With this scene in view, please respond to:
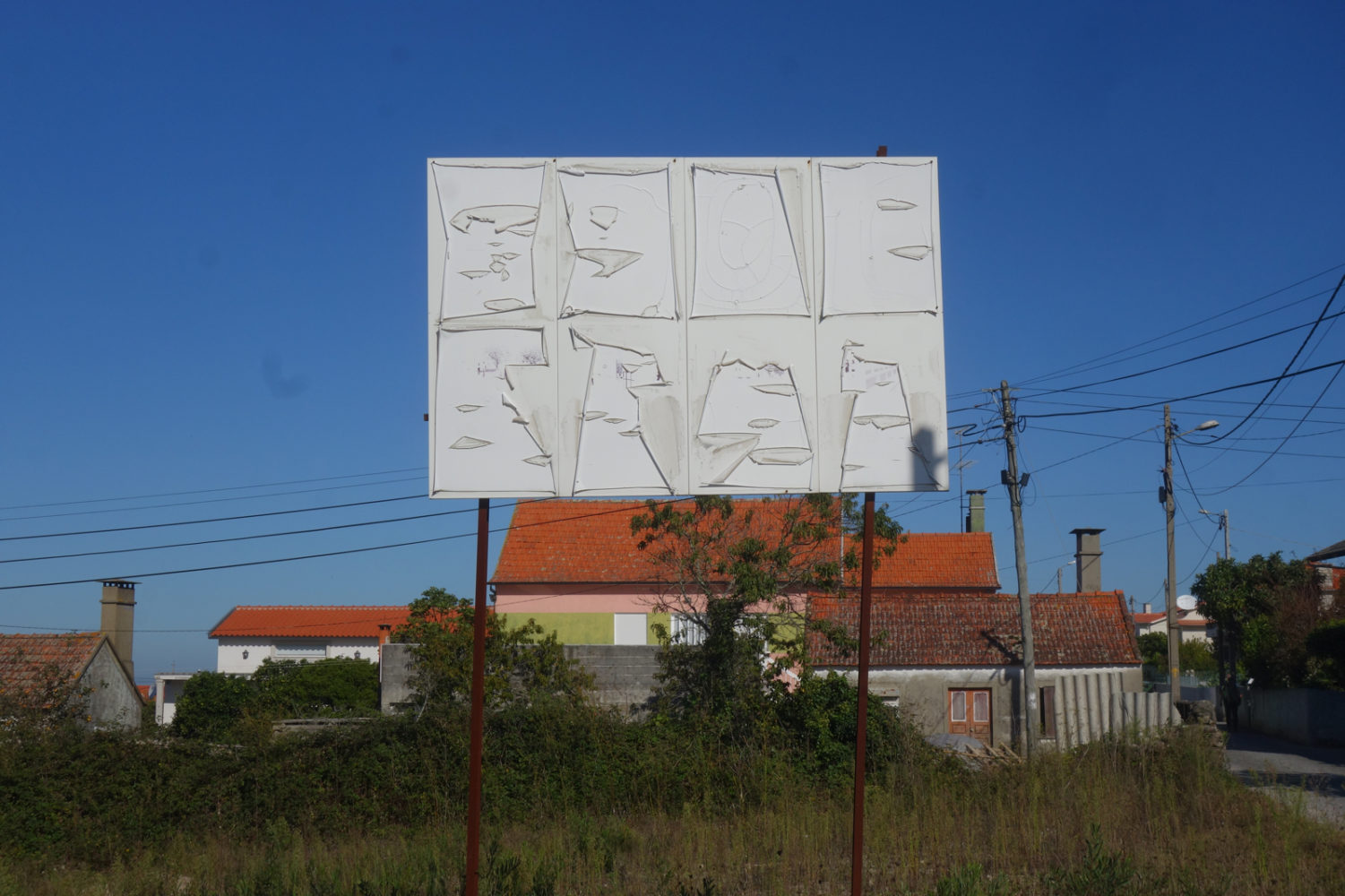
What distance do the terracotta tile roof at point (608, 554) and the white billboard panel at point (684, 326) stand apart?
95.7 feet

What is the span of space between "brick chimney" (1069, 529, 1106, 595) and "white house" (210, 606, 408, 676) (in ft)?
104

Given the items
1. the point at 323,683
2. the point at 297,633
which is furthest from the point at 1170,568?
the point at 297,633

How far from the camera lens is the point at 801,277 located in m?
5.82

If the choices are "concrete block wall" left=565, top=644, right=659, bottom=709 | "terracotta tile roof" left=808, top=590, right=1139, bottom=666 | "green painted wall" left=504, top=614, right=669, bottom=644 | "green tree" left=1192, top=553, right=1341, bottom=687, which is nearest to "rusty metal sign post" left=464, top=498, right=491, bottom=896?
"concrete block wall" left=565, top=644, right=659, bottom=709

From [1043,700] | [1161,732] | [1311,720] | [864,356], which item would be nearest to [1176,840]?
[1161,732]

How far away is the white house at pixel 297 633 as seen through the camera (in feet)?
172

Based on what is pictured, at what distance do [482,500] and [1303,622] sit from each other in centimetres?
3132

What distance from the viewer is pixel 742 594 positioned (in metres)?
17.9

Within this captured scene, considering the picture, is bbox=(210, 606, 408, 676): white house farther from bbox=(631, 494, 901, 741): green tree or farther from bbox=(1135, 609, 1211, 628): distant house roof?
bbox=(1135, 609, 1211, 628): distant house roof

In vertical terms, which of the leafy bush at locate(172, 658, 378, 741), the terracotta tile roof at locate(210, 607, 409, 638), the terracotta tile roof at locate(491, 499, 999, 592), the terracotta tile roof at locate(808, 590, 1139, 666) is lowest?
the leafy bush at locate(172, 658, 378, 741)

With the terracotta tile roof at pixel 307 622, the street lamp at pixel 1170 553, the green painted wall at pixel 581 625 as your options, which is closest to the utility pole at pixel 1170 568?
the street lamp at pixel 1170 553

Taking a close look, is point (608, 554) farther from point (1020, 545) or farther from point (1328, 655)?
point (1328, 655)

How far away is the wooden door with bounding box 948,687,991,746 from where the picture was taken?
27.0 m

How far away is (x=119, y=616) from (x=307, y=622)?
779 inches
